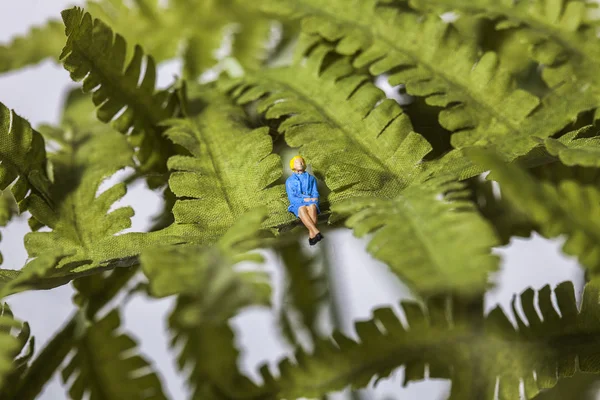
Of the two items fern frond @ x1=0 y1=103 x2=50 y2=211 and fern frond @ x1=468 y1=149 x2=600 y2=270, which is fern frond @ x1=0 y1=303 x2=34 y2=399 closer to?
fern frond @ x1=0 y1=103 x2=50 y2=211

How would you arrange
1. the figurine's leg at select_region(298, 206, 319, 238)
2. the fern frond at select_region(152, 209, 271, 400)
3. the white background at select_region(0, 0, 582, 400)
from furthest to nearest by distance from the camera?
the white background at select_region(0, 0, 582, 400)
the figurine's leg at select_region(298, 206, 319, 238)
the fern frond at select_region(152, 209, 271, 400)

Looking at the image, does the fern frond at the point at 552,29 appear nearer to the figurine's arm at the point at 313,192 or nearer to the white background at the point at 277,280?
the figurine's arm at the point at 313,192

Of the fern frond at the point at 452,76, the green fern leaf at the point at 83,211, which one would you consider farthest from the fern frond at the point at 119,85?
the fern frond at the point at 452,76

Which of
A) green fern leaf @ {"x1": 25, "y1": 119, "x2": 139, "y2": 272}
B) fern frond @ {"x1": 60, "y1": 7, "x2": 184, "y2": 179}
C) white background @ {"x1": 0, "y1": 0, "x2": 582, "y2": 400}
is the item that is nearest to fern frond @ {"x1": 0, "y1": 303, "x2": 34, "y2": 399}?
green fern leaf @ {"x1": 25, "y1": 119, "x2": 139, "y2": 272}

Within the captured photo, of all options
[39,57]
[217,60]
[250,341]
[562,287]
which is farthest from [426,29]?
[250,341]

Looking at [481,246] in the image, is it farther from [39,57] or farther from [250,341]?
[250,341]

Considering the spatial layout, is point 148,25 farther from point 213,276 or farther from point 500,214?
point 213,276
